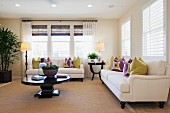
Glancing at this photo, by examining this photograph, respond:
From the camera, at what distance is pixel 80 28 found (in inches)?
287

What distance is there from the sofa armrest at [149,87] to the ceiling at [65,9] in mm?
2828

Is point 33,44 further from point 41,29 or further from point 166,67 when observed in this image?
point 166,67

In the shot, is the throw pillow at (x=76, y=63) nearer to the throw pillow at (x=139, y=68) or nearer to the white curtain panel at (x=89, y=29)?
the white curtain panel at (x=89, y=29)

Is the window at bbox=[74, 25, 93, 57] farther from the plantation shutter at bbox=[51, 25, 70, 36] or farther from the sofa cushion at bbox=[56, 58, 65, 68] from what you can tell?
the sofa cushion at bbox=[56, 58, 65, 68]

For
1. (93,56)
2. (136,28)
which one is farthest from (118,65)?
(93,56)

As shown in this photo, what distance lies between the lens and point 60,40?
7289 millimetres

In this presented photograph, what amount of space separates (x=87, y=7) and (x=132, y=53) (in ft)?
7.16

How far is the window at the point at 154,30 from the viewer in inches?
139

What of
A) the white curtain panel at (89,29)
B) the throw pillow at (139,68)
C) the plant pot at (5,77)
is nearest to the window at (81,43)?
the white curtain panel at (89,29)

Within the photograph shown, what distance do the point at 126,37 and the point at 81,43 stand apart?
2.03 metres

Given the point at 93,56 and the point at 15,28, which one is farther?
the point at 15,28

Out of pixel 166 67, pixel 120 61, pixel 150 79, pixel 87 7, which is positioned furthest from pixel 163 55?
pixel 87 7

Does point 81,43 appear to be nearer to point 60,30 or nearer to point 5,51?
point 60,30

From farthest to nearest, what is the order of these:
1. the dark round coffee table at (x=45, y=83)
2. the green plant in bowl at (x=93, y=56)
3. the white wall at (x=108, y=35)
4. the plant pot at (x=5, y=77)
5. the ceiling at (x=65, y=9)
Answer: the white wall at (x=108, y=35)
the green plant in bowl at (x=93, y=56)
the plant pot at (x=5, y=77)
the ceiling at (x=65, y=9)
the dark round coffee table at (x=45, y=83)
